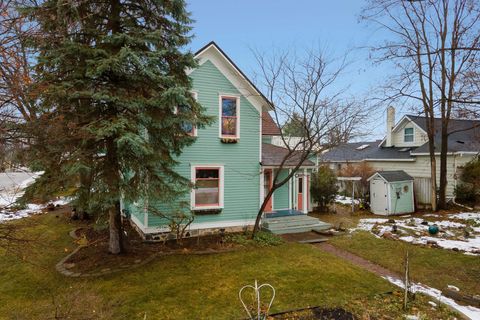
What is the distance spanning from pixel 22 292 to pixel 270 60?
10.1m

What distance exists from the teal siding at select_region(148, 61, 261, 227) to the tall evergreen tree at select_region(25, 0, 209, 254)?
239 cm

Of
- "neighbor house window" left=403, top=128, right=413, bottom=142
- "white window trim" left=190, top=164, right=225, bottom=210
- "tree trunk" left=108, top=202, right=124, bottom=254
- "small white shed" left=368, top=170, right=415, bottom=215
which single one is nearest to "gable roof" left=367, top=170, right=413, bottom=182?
"small white shed" left=368, top=170, right=415, bottom=215

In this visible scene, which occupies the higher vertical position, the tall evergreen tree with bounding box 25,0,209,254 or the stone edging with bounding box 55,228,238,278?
the tall evergreen tree with bounding box 25,0,209,254

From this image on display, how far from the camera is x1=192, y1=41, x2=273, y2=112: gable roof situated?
1086 centimetres

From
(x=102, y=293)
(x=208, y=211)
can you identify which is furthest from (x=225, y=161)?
(x=102, y=293)

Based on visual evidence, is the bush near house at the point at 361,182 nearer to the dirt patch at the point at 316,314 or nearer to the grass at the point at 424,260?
the grass at the point at 424,260

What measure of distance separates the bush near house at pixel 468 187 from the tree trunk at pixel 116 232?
19647 mm

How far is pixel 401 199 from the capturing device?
16.6 m

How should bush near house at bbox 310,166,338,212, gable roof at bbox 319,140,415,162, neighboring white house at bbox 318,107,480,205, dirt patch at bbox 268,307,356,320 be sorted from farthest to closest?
gable roof at bbox 319,140,415,162, neighboring white house at bbox 318,107,480,205, bush near house at bbox 310,166,338,212, dirt patch at bbox 268,307,356,320

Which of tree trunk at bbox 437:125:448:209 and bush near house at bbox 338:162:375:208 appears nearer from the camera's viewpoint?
tree trunk at bbox 437:125:448:209

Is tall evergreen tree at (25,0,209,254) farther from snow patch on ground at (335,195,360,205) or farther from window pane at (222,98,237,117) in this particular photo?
snow patch on ground at (335,195,360,205)

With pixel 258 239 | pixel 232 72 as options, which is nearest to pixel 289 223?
pixel 258 239

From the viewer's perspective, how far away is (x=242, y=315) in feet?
18.1

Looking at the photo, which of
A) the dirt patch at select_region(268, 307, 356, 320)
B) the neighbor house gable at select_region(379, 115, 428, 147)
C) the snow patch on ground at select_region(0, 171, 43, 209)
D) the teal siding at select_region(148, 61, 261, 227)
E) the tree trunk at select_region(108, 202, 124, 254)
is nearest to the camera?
the snow patch on ground at select_region(0, 171, 43, 209)
